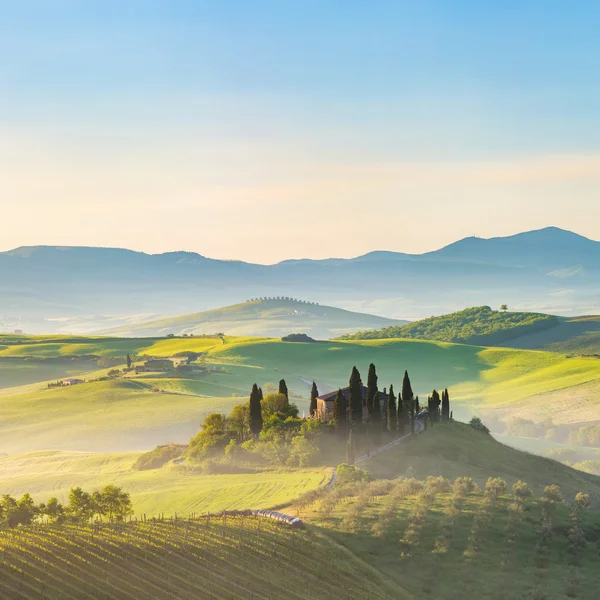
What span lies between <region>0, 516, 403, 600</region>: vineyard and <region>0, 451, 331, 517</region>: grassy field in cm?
1719

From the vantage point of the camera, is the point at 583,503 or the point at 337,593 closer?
the point at 337,593

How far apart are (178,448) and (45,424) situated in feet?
185

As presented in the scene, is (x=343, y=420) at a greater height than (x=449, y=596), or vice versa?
(x=343, y=420)

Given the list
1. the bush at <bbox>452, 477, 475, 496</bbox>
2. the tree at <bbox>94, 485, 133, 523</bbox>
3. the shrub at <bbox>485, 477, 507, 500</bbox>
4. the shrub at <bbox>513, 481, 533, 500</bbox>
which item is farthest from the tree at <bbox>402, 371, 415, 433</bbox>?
the tree at <bbox>94, 485, 133, 523</bbox>

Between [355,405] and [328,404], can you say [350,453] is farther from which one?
[328,404]

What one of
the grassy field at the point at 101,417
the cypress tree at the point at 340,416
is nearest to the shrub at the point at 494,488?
the cypress tree at the point at 340,416

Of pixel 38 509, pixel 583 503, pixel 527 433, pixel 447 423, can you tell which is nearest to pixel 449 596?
pixel 583 503

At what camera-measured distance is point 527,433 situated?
192 meters

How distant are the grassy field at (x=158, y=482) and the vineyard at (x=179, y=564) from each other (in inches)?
677

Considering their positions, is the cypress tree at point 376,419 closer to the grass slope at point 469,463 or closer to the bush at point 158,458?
the grass slope at point 469,463

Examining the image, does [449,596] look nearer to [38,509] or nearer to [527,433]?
[38,509]

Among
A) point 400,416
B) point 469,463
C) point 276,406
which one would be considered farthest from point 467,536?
point 276,406

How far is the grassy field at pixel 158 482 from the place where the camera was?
273 feet

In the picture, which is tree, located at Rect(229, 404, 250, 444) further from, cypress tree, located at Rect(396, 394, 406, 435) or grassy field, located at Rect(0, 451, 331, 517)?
cypress tree, located at Rect(396, 394, 406, 435)
